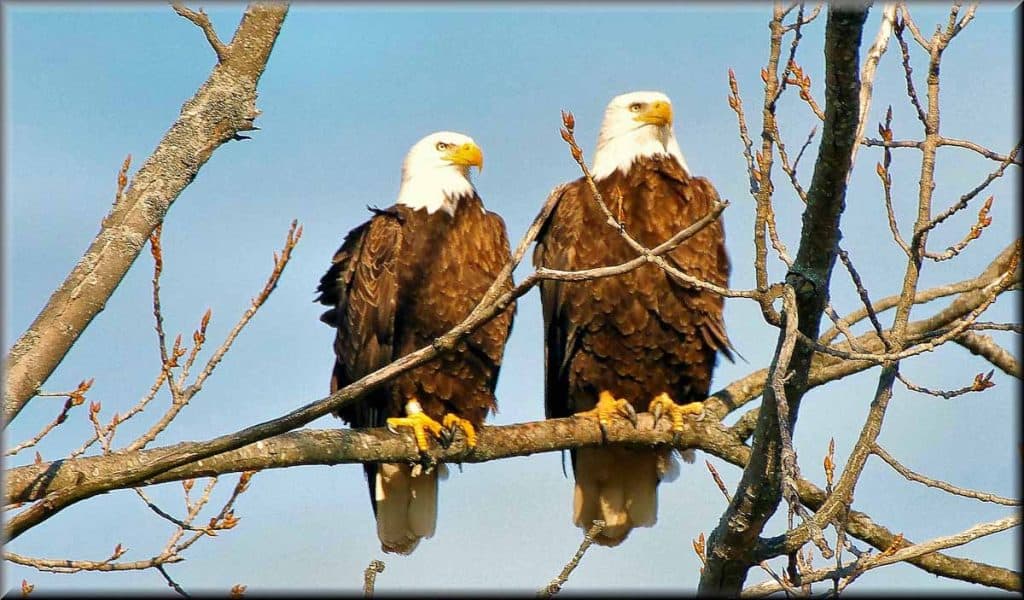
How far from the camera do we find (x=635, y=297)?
20.0 feet

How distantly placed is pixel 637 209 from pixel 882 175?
2.23m

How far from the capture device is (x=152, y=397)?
13.3ft

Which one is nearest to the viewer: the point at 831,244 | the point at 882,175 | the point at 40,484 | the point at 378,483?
the point at 40,484

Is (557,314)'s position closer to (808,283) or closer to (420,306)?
(420,306)

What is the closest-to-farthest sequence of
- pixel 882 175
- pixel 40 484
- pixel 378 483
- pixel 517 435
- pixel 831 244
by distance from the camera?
pixel 40 484, pixel 831 244, pixel 882 175, pixel 517 435, pixel 378 483

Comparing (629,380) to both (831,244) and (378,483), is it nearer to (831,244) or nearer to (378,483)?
(378,483)

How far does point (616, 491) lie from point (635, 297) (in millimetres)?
1275

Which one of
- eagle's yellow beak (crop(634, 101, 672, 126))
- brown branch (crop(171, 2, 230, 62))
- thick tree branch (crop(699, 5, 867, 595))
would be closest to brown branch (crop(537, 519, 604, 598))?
thick tree branch (crop(699, 5, 867, 595))

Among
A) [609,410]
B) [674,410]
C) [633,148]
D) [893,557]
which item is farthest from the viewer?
[633,148]

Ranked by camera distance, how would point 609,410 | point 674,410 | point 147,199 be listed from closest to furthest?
1. point 147,199
2. point 674,410
3. point 609,410

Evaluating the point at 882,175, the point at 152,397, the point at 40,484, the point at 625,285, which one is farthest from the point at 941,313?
the point at 40,484

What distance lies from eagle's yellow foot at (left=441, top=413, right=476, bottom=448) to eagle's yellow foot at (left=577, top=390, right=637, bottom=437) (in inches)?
21.2

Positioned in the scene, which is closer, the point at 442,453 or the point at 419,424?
the point at 442,453

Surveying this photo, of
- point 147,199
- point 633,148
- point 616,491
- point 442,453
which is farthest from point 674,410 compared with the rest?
point 147,199
